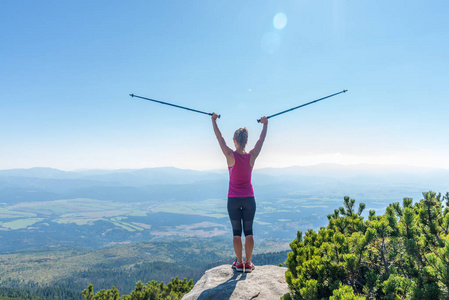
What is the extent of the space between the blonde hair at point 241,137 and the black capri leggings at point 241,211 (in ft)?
5.26

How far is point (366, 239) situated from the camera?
3955mm

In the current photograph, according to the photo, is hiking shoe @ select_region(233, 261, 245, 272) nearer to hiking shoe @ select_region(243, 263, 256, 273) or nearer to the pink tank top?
hiking shoe @ select_region(243, 263, 256, 273)

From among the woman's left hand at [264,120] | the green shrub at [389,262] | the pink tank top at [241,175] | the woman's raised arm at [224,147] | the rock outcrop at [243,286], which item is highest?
the woman's left hand at [264,120]

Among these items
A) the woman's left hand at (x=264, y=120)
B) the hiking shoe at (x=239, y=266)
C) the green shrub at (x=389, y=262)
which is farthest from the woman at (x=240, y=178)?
the green shrub at (x=389, y=262)

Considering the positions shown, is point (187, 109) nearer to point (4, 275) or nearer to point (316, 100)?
point (316, 100)

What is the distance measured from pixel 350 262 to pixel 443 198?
18.8 ft

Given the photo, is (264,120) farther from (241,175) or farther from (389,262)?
(389,262)

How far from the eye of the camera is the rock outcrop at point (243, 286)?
6.27 meters

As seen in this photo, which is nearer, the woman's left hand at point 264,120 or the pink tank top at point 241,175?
the pink tank top at point 241,175

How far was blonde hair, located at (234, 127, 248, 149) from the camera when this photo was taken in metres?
7.05

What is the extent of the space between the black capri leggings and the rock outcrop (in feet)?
4.56

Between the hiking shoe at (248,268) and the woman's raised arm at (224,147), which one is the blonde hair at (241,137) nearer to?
the woman's raised arm at (224,147)

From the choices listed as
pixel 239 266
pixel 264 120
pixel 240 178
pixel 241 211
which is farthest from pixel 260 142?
pixel 239 266

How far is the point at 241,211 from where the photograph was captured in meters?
7.29
